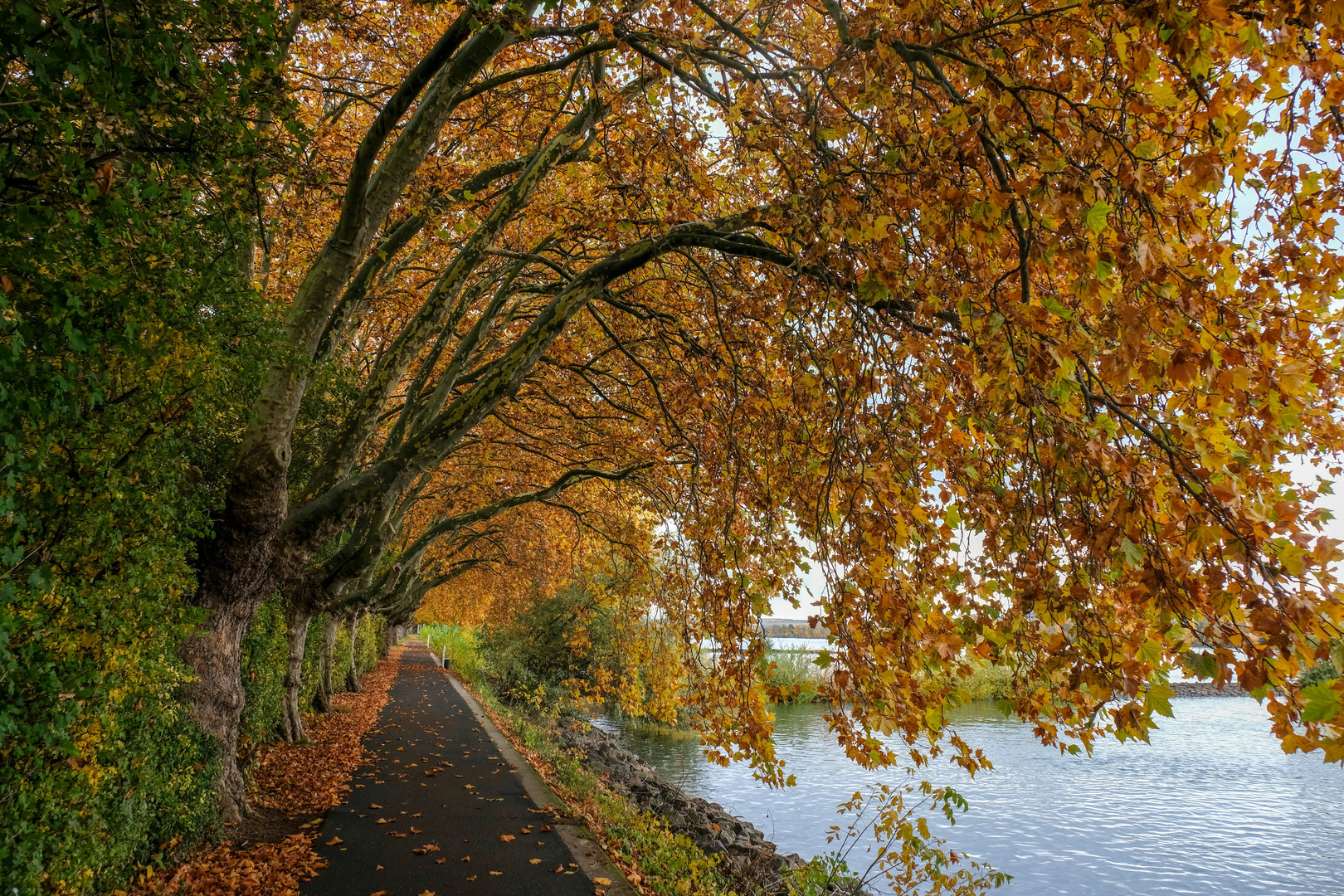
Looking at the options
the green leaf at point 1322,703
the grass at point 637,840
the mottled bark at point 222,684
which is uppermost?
the green leaf at point 1322,703

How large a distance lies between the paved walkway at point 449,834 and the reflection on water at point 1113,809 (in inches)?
207

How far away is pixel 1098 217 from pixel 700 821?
11.3 metres

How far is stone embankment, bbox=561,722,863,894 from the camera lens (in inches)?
344

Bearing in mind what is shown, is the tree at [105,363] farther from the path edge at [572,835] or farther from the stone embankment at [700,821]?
the stone embankment at [700,821]

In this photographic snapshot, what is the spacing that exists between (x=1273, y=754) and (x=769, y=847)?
18.6 meters

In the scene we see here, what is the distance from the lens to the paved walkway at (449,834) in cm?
616

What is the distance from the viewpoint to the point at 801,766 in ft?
55.9

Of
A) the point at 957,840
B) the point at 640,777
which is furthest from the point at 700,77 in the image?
the point at 640,777

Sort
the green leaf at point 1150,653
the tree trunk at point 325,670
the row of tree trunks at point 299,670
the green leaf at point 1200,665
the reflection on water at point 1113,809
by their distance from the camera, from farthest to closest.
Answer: the tree trunk at point 325,670, the reflection on water at point 1113,809, the row of tree trunks at point 299,670, the green leaf at point 1150,653, the green leaf at point 1200,665

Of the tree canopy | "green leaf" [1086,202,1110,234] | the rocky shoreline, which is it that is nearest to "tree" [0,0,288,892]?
the tree canopy

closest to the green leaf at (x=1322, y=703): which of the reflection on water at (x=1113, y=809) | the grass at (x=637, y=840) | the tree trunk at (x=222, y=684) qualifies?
the grass at (x=637, y=840)

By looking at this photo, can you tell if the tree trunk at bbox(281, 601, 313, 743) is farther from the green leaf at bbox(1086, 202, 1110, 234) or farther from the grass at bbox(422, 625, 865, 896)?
the green leaf at bbox(1086, 202, 1110, 234)

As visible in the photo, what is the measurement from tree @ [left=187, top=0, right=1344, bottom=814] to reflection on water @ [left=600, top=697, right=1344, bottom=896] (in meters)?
8.82

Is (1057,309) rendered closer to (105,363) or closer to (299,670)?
(105,363)
